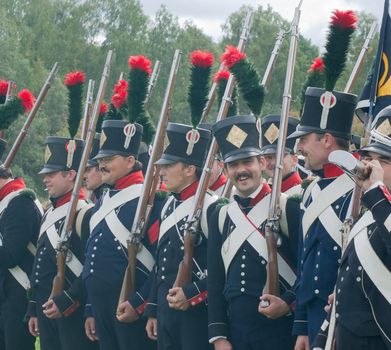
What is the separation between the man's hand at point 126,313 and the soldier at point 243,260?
3.70 ft

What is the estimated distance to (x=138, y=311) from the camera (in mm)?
7793

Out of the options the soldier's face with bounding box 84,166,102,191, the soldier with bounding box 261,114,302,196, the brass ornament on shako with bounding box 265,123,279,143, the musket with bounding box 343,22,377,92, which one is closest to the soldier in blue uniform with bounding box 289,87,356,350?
the musket with bounding box 343,22,377,92

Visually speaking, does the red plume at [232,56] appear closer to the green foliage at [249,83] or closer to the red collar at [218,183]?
the green foliage at [249,83]

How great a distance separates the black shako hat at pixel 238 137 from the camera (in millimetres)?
6879

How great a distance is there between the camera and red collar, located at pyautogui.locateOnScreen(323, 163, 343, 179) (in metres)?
6.22

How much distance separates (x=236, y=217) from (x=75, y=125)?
314cm

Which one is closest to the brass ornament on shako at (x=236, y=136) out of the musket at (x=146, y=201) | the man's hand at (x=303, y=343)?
the musket at (x=146, y=201)

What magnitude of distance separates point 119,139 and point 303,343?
9.31ft

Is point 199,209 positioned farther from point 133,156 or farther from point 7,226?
point 7,226

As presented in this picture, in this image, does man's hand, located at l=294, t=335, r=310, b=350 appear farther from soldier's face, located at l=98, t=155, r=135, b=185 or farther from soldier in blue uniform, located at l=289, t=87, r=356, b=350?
soldier's face, located at l=98, t=155, r=135, b=185

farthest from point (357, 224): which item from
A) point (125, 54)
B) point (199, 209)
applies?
point (125, 54)

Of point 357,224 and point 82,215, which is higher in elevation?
point 357,224

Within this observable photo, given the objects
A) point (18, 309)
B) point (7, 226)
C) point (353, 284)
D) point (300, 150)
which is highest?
point (300, 150)

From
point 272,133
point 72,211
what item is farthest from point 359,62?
point 72,211
